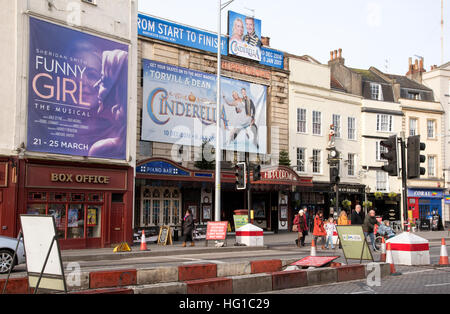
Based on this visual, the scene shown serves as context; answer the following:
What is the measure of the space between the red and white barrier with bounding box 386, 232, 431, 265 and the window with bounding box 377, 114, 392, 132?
28.1 m

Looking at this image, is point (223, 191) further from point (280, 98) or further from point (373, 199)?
point (373, 199)

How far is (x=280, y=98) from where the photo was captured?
1389 inches

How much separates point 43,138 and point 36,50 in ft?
11.5

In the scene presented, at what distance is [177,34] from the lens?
29.8 m

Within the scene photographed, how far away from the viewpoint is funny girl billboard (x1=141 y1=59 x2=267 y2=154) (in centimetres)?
2814

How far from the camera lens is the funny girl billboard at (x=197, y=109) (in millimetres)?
28141

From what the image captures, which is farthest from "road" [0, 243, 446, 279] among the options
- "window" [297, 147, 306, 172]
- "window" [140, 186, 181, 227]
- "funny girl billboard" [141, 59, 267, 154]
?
"window" [297, 147, 306, 172]

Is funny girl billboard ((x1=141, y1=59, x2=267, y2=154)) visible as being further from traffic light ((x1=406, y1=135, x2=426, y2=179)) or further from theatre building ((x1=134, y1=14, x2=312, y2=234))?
traffic light ((x1=406, y1=135, x2=426, y2=179))

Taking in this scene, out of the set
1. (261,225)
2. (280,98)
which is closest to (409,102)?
(280,98)

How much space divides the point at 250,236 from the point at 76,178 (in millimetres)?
7793

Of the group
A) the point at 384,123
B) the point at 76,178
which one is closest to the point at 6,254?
the point at 76,178

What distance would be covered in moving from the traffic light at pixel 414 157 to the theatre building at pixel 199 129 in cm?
1497

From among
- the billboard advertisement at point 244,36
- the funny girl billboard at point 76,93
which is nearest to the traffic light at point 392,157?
the funny girl billboard at point 76,93

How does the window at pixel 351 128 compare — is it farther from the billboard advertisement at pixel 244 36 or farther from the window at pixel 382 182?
the billboard advertisement at pixel 244 36
